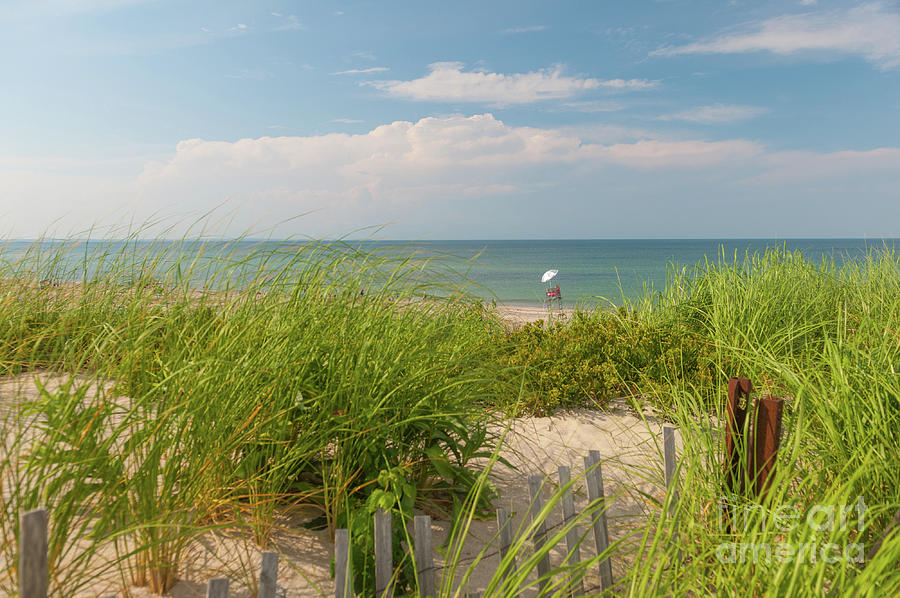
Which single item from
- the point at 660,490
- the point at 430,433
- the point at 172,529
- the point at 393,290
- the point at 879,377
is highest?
the point at 393,290

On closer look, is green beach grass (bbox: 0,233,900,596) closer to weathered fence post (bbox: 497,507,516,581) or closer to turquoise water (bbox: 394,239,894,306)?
weathered fence post (bbox: 497,507,516,581)

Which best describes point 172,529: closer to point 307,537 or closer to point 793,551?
point 307,537

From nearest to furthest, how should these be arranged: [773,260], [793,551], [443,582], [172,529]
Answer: [793,551]
[443,582]
[172,529]
[773,260]

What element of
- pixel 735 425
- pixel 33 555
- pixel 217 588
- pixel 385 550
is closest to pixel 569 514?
pixel 385 550

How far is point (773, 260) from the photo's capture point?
6.63 m

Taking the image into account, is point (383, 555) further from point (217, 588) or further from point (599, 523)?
point (599, 523)

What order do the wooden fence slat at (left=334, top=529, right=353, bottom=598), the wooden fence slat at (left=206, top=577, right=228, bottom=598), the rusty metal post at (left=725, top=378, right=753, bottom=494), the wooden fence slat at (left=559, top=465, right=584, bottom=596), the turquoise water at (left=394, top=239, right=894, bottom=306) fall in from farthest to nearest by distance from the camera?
the turquoise water at (left=394, top=239, right=894, bottom=306) → the rusty metal post at (left=725, top=378, right=753, bottom=494) → the wooden fence slat at (left=559, top=465, right=584, bottom=596) → the wooden fence slat at (left=334, top=529, right=353, bottom=598) → the wooden fence slat at (left=206, top=577, right=228, bottom=598)

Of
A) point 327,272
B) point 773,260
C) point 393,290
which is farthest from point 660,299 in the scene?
point 327,272

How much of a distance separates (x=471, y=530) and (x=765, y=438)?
1504mm

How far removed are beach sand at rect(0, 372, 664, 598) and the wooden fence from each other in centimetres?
13

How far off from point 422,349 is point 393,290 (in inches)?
19.9

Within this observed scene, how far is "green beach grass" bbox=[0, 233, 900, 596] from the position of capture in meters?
1.80

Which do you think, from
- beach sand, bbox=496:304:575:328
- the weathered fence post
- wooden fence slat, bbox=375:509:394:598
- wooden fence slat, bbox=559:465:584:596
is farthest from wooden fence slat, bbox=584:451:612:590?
beach sand, bbox=496:304:575:328

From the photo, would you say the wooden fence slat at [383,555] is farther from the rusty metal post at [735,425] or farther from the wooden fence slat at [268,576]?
the rusty metal post at [735,425]
